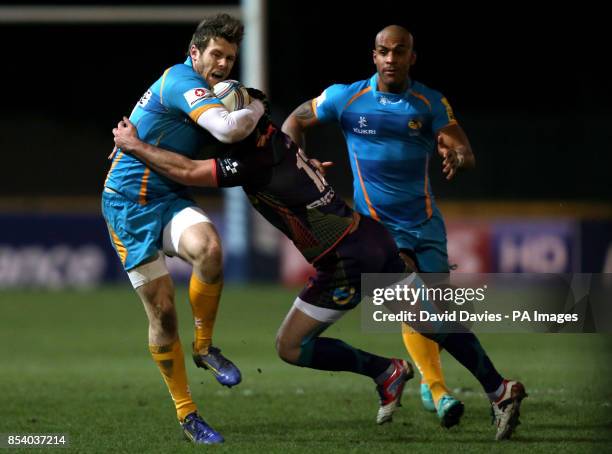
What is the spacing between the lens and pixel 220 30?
7.11 metres

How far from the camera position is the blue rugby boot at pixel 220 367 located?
708 cm

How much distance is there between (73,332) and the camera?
553 inches

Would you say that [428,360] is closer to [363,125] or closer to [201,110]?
[363,125]

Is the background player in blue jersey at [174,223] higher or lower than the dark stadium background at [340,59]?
higher

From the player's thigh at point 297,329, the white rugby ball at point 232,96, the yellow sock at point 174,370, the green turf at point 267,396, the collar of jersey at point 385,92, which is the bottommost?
the green turf at point 267,396

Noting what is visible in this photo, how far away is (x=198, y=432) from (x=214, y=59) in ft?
6.51

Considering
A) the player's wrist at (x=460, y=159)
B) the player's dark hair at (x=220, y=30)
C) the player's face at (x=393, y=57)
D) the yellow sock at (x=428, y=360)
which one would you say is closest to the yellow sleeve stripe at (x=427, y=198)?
the player's face at (x=393, y=57)

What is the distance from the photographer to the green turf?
7.15 meters

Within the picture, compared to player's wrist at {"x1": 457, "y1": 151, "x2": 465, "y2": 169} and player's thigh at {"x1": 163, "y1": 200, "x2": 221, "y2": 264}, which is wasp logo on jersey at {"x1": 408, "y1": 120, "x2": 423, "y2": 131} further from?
player's thigh at {"x1": 163, "y1": 200, "x2": 221, "y2": 264}

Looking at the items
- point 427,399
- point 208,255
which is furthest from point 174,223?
point 427,399

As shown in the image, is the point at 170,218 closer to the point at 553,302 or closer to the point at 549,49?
the point at 553,302

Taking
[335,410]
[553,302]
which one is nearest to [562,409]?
[553,302]

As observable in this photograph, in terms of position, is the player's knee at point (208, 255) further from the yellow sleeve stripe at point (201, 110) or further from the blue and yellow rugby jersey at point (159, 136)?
the yellow sleeve stripe at point (201, 110)

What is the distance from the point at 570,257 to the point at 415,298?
38.7 feet
